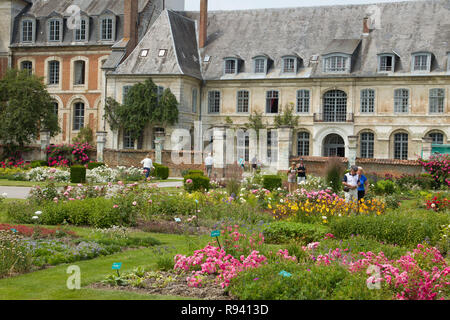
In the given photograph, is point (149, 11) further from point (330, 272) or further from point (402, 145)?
point (330, 272)

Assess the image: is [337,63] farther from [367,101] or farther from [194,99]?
[194,99]

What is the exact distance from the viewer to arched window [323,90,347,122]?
3575 cm

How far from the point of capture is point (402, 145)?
34656mm

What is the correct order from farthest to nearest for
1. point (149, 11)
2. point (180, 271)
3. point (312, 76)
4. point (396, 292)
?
point (149, 11), point (312, 76), point (180, 271), point (396, 292)

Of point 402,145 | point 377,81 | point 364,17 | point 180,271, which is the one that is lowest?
point 180,271

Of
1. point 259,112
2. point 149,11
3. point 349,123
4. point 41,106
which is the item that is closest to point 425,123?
point 349,123

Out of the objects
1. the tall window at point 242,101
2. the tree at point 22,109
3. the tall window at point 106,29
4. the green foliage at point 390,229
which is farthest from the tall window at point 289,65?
the green foliage at point 390,229

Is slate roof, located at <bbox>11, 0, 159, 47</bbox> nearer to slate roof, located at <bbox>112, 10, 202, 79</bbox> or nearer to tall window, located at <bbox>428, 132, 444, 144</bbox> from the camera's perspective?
slate roof, located at <bbox>112, 10, 202, 79</bbox>

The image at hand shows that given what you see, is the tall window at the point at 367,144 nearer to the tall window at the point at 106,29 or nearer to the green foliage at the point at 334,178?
the green foliage at the point at 334,178

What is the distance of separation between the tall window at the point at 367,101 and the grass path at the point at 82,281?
27.7 meters

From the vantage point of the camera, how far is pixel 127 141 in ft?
122

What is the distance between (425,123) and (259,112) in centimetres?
997

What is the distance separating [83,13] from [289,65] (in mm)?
14675

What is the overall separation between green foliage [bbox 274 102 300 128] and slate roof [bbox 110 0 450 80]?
2.03 meters
